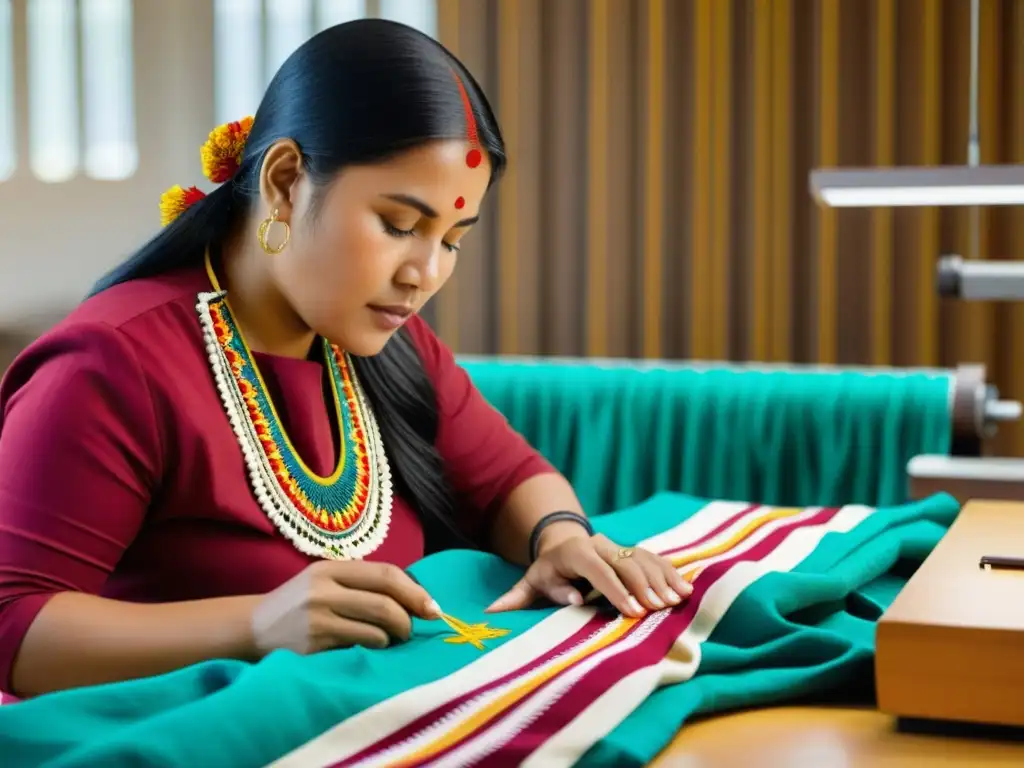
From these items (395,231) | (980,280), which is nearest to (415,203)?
(395,231)

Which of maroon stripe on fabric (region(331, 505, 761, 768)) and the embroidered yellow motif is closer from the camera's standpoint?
maroon stripe on fabric (region(331, 505, 761, 768))

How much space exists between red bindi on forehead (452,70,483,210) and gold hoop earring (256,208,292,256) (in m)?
0.17

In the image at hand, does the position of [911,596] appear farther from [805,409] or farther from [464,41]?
[464,41]

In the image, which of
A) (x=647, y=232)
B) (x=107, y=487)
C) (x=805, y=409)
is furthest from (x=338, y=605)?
(x=647, y=232)

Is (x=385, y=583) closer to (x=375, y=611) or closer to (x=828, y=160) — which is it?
(x=375, y=611)

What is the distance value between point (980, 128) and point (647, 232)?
0.82m

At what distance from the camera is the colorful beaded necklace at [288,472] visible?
124 centimetres

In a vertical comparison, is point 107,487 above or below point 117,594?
above

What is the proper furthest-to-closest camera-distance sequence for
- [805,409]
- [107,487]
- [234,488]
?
1. [805,409]
2. [234,488]
3. [107,487]

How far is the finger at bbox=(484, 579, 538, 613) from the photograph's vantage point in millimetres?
1166

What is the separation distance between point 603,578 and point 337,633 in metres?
0.26

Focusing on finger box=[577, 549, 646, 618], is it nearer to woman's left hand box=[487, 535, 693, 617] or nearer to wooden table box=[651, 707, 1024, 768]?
woman's left hand box=[487, 535, 693, 617]

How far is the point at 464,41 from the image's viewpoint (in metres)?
3.44

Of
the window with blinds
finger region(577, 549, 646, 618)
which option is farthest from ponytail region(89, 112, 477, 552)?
the window with blinds
